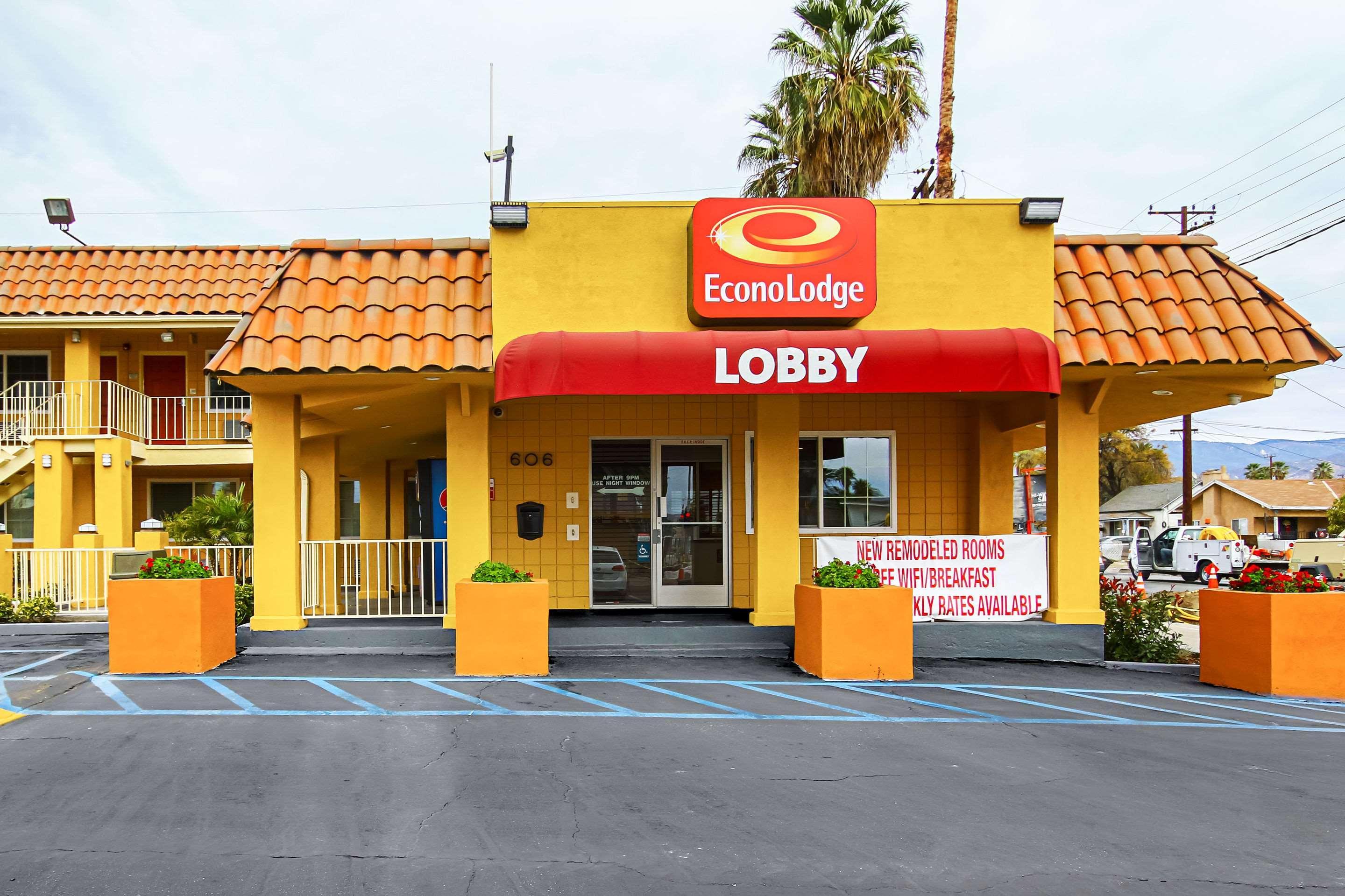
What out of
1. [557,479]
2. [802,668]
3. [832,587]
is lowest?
[802,668]

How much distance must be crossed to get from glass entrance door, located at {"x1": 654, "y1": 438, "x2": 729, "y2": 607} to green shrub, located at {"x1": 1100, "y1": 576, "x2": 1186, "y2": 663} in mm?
4637

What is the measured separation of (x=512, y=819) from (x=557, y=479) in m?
7.02

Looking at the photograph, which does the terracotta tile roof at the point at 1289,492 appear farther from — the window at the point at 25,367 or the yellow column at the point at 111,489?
the window at the point at 25,367

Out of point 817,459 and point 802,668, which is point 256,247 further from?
point 802,668

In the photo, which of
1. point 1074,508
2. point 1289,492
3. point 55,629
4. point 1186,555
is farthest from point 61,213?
point 1289,492

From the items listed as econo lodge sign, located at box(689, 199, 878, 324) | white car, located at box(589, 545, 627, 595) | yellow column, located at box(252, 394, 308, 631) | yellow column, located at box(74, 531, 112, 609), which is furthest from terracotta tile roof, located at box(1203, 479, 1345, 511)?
yellow column, located at box(74, 531, 112, 609)

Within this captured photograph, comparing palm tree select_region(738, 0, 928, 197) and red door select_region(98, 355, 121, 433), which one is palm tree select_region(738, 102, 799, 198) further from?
red door select_region(98, 355, 121, 433)

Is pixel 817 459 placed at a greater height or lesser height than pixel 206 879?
greater

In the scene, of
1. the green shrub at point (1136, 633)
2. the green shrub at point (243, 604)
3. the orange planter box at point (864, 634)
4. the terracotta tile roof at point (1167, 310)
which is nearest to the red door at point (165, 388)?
the green shrub at point (243, 604)

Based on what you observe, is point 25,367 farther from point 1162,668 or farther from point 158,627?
point 1162,668

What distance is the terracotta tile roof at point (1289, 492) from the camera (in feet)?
180

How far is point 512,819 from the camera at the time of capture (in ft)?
18.0

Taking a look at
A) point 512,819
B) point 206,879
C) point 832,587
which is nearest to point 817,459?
point 832,587

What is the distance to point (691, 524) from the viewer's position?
12391 mm
